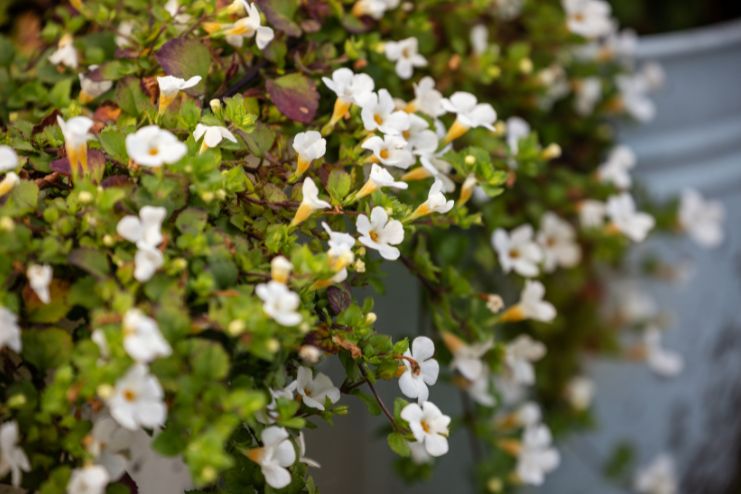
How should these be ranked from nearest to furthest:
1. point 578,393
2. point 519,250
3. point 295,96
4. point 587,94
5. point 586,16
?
point 295,96
point 519,250
point 586,16
point 587,94
point 578,393

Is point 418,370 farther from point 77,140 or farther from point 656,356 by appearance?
point 656,356

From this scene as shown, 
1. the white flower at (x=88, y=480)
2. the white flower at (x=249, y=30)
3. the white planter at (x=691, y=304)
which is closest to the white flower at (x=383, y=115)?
the white flower at (x=249, y=30)

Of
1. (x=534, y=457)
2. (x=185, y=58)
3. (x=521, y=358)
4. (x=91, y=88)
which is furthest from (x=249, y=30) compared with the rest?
(x=534, y=457)

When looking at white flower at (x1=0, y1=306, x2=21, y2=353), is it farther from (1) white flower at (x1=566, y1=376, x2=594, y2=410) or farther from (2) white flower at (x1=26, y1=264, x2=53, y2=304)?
(1) white flower at (x1=566, y1=376, x2=594, y2=410)

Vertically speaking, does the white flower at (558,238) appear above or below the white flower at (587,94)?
below

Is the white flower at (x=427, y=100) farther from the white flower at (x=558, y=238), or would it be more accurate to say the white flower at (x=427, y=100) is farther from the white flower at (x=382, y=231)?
the white flower at (x=558, y=238)

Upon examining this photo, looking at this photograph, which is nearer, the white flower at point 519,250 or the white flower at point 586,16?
the white flower at point 519,250

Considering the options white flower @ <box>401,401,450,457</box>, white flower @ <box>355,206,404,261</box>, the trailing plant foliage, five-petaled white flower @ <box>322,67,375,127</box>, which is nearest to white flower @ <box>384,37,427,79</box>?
the trailing plant foliage
